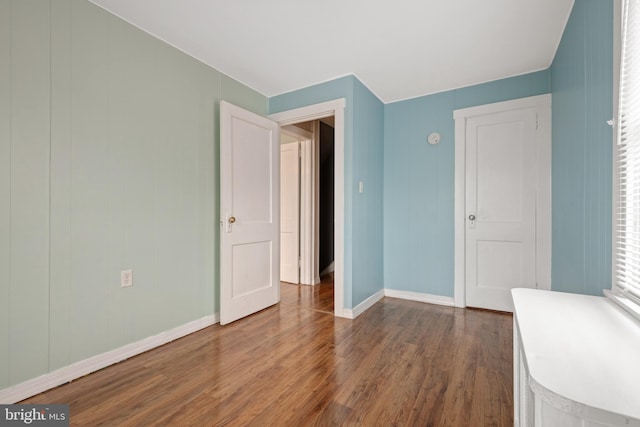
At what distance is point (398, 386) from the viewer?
5.70 feet

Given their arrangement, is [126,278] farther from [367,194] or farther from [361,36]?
[361,36]

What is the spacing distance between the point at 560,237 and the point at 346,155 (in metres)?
1.91

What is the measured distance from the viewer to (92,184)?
74.4 inches

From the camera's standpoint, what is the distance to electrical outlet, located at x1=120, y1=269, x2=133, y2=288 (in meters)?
2.04

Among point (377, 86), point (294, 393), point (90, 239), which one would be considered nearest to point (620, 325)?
point (294, 393)

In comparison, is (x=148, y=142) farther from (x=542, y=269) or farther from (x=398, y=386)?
(x=542, y=269)

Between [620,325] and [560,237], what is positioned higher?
[560,237]

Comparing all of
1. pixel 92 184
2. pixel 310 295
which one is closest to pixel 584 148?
pixel 310 295

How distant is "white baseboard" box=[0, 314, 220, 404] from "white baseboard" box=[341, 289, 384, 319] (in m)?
1.38

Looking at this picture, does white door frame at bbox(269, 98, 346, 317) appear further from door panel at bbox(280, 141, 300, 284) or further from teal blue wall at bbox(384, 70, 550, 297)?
door panel at bbox(280, 141, 300, 284)

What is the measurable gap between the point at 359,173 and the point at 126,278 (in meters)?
2.19

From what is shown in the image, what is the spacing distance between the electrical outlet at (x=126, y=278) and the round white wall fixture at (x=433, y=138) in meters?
3.13

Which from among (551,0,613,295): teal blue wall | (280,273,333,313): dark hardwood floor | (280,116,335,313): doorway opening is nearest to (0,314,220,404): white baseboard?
(280,273,333,313): dark hardwood floor

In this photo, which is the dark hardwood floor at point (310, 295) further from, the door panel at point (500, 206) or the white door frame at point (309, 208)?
the door panel at point (500, 206)
